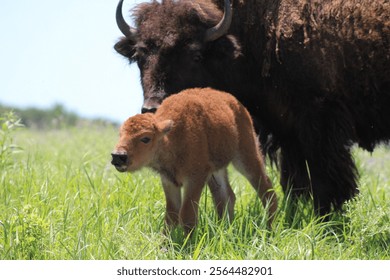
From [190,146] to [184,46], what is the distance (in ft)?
5.59

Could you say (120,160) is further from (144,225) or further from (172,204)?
(144,225)

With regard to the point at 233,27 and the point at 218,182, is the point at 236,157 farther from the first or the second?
the point at 233,27

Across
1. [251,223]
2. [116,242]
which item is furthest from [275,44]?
[116,242]

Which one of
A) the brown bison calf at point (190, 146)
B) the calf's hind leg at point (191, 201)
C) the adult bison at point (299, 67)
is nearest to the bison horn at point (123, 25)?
the adult bison at point (299, 67)

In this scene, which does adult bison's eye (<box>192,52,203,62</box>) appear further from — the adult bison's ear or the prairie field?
the prairie field

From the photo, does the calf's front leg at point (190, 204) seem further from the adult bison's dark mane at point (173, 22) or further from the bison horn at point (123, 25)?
the bison horn at point (123, 25)

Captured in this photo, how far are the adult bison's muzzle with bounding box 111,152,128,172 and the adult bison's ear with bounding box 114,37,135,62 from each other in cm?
255

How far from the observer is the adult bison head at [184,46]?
6.38 metres

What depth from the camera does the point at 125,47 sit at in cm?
702

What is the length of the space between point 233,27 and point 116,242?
2.66 metres

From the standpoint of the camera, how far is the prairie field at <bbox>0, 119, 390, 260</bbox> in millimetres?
4766

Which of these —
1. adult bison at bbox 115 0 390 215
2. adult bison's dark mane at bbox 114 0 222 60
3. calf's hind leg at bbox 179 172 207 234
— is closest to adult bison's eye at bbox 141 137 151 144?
calf's hind leg at bbox 179 172 207 234
